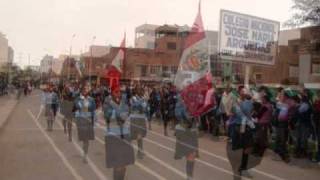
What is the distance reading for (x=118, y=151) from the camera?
10.4 metres

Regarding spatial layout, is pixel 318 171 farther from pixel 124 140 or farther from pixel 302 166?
pixel 124 140

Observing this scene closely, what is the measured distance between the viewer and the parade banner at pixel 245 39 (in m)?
22.1

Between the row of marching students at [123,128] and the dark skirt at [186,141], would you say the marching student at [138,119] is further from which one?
the dark skirt at [186,141]

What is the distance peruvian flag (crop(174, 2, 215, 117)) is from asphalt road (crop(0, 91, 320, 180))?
2359 millimetres

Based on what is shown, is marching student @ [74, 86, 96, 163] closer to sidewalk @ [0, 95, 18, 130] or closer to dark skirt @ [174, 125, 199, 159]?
dark skirt @ [174, 125, 199, 159]

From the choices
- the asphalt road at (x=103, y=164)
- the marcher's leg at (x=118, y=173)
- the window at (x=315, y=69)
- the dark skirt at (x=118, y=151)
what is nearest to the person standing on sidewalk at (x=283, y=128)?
the asphalt road at (x=103, y=164)

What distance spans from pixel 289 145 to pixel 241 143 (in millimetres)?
5540

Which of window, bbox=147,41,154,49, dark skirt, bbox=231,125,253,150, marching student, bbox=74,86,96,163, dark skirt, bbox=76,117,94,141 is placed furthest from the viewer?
window, bbox=147,41,154,49

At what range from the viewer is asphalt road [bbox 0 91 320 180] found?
1275cm

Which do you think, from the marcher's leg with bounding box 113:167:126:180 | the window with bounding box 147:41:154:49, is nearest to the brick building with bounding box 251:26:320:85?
the marcher's leg with bounding box 113:167:126:180

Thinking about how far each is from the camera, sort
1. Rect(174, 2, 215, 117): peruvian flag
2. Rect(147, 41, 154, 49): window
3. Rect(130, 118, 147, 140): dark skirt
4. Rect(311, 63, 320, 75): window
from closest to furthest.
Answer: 1. Rect(174, 2, 215, 117): peruvian flag
2. Rect(130, 118, 147, 140): dark skirt
3. Rect(311, 63, 320, 75): window
4. Rect(147, 41, 154, 49): window

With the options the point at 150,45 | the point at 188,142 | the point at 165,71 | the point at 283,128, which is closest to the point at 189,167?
the point at 188,142

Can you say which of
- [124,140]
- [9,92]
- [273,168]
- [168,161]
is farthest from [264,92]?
[9,92]

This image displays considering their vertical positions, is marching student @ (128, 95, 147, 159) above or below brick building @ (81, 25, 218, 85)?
below
